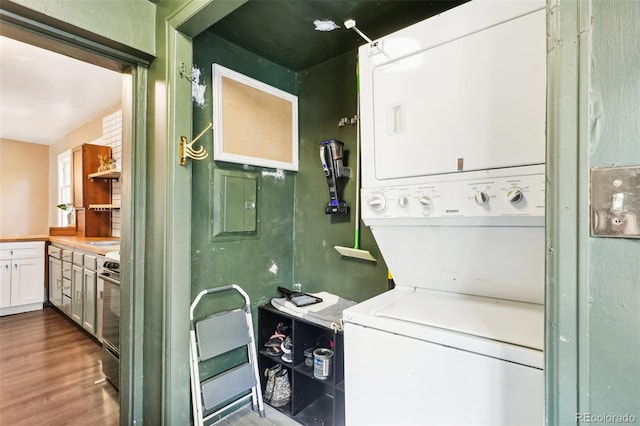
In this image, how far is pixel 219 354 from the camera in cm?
186

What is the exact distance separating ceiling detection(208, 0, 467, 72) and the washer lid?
1.40 meters

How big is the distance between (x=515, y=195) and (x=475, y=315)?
1.36 feet

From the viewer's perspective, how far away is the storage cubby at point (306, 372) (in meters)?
1.70

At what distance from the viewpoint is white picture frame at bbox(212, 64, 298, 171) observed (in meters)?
1.89

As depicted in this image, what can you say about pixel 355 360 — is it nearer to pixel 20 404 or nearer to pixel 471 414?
pixel 471 414

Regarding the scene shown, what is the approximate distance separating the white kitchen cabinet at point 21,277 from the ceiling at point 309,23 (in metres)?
3.87

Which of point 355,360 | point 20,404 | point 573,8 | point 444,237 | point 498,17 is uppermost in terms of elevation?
point 498,17

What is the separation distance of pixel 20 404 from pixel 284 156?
7.70 feet

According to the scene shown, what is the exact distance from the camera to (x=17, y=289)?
3736 millimetres

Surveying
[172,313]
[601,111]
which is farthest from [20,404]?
[601,111]

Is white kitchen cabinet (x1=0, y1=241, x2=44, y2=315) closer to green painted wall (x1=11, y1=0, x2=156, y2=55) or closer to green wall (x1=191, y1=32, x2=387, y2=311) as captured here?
green wall (x1=191, y1=32, x2=387, y2=311)

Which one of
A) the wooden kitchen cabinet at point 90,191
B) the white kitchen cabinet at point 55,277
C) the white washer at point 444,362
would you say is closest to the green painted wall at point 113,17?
the white washer at point 444,362

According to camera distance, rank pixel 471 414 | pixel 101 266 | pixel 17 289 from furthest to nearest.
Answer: pixel 17 289 → pixel 101 266 → pixel 471 414

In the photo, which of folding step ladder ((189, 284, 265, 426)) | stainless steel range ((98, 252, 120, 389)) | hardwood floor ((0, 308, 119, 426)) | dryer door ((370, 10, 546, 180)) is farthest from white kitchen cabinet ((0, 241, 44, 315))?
dryer door ((370, 10, 546, 180))
